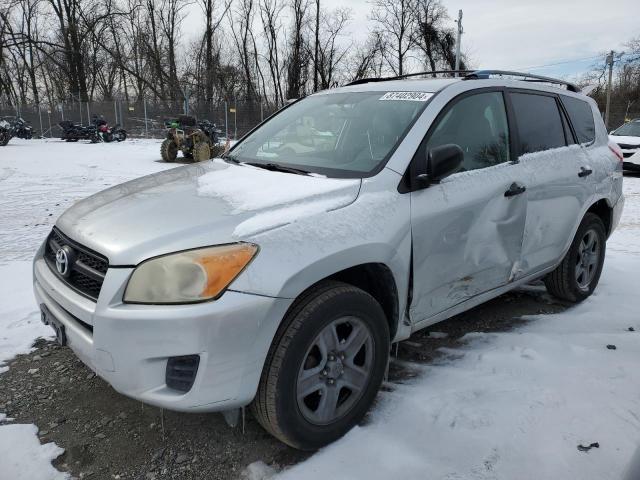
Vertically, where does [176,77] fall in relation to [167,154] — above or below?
above

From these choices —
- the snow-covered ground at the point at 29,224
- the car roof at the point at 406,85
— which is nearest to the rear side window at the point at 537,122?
the car roof at the point at 406,85

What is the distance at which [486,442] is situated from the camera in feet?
7.95

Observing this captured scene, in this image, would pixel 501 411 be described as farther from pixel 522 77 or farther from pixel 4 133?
pixel 4 133

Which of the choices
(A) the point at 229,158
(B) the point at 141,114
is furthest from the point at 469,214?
(B) the point at 141,114

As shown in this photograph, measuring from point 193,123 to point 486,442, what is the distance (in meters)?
15.2

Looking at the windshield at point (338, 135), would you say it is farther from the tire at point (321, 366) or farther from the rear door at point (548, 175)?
the rear door at point (548, 175)

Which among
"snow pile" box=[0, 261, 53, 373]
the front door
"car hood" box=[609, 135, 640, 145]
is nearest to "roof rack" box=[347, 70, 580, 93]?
the front door

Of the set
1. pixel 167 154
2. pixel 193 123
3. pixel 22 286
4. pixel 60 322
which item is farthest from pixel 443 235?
pixel 193 123

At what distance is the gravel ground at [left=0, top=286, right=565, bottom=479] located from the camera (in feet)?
7.66

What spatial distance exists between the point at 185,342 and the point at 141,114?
1196 inches

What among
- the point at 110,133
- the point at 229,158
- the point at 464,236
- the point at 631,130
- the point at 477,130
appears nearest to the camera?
the point at 464,236

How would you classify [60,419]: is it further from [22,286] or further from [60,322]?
[22,286]

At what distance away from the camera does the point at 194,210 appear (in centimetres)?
238

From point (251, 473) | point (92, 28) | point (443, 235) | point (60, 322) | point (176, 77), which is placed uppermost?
point (92, 28)
